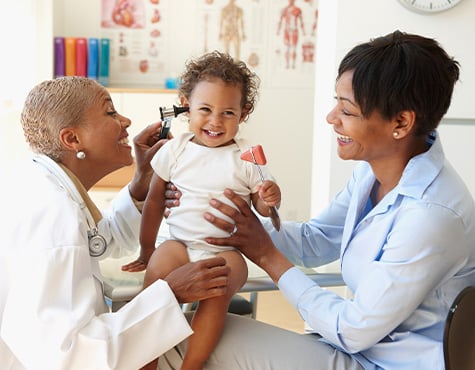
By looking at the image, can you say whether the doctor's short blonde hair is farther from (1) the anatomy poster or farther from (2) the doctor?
(1) the anatomy poster

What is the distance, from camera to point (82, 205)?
173 cm

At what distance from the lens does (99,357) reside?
158cm

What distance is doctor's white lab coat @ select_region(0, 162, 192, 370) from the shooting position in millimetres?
1554

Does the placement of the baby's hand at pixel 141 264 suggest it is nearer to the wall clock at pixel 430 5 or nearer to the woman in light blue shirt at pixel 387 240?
the woman in light blue shirt at pixel 387 240

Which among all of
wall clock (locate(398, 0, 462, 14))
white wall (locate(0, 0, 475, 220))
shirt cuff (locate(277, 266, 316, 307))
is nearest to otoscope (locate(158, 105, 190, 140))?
shirt cuff (locate(277, 266, 316, 307))

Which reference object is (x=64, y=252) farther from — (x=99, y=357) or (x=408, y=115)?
(x=408, y=115)

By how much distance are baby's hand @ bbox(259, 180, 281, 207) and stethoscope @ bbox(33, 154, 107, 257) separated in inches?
16.1

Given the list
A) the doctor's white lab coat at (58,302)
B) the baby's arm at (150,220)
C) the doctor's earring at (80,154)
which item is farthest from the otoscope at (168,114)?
the doctor's white lab coat at (58,302)

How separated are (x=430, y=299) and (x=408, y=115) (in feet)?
1.44

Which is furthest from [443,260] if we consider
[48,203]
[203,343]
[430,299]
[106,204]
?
[106,204]

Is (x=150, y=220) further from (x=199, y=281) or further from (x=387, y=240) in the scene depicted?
(x=387, y=240)

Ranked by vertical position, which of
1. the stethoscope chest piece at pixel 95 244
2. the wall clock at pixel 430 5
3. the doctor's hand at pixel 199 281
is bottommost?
the doctor's hand at pixel 199 281

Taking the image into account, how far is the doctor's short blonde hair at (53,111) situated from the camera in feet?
5.87

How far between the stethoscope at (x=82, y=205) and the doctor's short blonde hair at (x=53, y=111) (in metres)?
0.07
